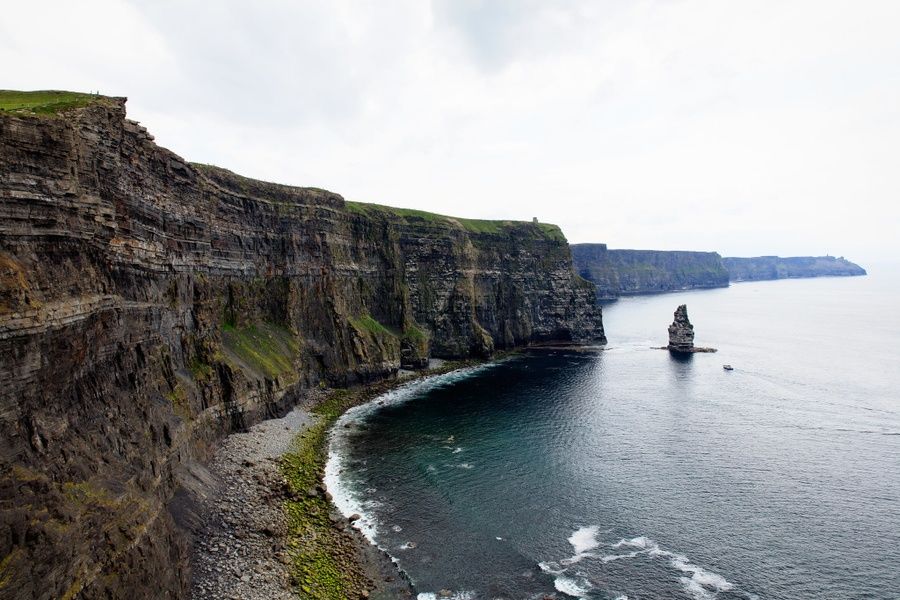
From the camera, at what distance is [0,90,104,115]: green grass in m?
35.6

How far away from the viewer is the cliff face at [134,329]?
26.8 metres

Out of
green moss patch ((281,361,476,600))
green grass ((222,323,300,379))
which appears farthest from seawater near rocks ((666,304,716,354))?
green moss patch ((281,361,476,600))

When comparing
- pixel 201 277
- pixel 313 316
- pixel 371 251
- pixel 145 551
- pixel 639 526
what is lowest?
pixel 639 526

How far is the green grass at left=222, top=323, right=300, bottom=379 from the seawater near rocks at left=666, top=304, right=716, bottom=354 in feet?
358

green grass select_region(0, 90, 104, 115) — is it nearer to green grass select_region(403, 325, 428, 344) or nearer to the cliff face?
the cliff face

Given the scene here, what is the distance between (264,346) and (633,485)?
2133 inches

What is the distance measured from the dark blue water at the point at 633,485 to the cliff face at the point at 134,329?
→ 16675 millimetres

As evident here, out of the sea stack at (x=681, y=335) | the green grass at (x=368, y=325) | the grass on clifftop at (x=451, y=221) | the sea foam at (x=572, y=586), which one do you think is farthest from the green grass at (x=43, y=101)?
the sea stack at (x=681, y=335)

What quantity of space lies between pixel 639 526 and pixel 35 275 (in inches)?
1995

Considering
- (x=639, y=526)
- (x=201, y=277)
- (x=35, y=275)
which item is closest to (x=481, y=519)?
(x=639, y=526)

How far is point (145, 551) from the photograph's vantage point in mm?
31562

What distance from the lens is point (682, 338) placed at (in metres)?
148

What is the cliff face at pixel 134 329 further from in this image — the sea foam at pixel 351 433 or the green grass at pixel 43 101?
the sea foam at pixel 351 433

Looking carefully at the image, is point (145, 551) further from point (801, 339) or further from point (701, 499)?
point (801, 339)
